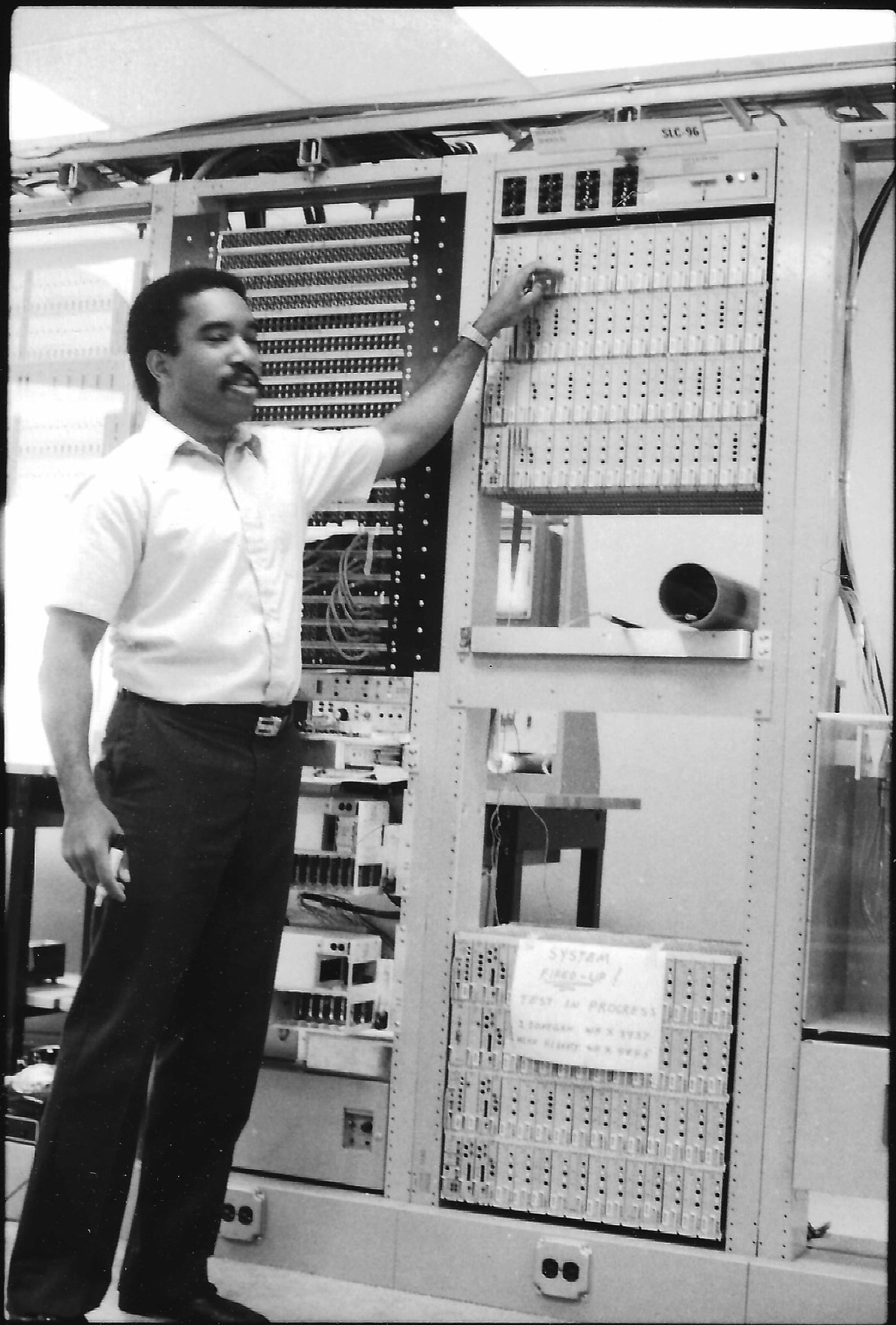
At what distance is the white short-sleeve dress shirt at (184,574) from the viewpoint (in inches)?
91.7

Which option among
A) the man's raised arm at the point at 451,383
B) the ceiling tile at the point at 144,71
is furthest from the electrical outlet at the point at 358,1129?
the ceiling tile at the point at 144,71

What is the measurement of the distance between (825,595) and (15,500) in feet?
6.17

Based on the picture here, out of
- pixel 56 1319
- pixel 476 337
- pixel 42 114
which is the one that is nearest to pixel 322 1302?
pixel 56 1319

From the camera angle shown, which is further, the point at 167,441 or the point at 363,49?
the point at 363,49

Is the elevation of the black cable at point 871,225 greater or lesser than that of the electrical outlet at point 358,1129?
greater

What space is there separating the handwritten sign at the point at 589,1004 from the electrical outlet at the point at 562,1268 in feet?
1.07

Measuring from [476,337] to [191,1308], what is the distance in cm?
188

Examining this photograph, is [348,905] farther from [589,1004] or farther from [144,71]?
[144,71]

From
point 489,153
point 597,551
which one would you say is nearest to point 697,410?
point 489,153

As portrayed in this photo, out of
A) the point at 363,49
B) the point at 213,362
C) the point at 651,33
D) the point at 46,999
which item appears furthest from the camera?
the point at 46,999

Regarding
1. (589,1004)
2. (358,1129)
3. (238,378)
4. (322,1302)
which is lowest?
(322,1302)

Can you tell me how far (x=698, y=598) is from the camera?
2.58 metres

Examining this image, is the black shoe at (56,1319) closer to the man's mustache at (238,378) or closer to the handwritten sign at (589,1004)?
the handwritten sign at (589,1004)

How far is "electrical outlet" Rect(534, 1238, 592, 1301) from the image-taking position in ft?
8.28
